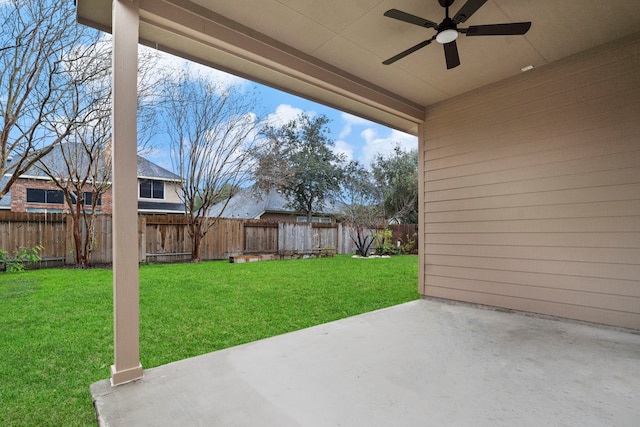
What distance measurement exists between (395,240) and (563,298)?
849 centimetres

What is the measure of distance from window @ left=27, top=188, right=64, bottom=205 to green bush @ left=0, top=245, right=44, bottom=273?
5691mm

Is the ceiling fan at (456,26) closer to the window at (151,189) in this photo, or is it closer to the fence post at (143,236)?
the fence post at (143,236)

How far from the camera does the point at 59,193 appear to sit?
398 inches

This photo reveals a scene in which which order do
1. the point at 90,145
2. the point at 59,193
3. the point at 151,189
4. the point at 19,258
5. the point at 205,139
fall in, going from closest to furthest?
the point at 19,258
the point at 90,145
the point at 205,139
the point at 59,193
the point at 151,189

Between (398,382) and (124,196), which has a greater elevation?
(124,196)

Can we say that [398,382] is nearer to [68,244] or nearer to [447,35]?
[447,35]

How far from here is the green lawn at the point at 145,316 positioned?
183cm

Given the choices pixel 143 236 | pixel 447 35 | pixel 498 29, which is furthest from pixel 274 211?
pixel 498 29

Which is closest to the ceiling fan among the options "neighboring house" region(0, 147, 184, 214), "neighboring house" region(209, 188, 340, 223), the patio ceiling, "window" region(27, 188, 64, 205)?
the patio ceiling

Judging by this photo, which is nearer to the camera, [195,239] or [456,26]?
[456,26]

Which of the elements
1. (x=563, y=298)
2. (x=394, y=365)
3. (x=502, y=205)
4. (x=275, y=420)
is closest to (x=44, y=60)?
Result: (x=275, y=420)

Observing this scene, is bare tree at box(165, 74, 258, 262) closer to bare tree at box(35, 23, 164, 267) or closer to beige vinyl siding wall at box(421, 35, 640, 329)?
Result: bare tree at box(35, 23, 164, 267)

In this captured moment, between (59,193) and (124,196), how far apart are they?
36.6 feet

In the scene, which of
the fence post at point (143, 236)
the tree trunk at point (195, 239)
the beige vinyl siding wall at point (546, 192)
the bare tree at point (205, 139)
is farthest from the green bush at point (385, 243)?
the fence post at point (143, 236)
